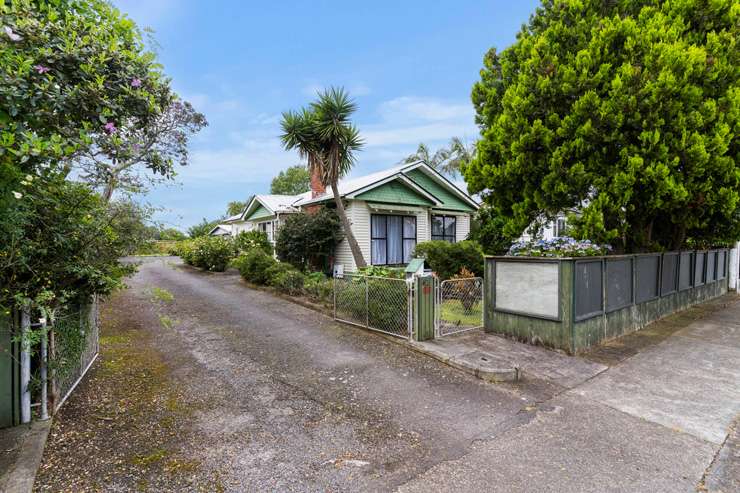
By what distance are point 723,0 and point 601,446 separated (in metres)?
8.04

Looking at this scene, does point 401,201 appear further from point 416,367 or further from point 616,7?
point 416,367

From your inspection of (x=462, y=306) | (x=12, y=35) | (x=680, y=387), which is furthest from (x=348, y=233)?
(x=12, y=35)

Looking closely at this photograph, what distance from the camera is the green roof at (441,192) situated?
57.6ft

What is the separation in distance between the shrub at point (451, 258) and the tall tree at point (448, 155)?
18.0 m

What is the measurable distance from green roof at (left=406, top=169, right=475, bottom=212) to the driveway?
12302mm

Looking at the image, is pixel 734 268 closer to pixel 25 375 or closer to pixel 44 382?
pixel 44 382

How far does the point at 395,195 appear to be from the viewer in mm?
15320

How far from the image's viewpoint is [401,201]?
15297 millimetres

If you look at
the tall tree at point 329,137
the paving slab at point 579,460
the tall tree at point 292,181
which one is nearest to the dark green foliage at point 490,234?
the tall tree at point 329,137

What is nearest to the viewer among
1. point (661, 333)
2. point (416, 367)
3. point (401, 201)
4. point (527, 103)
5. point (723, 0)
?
point (416, 367)

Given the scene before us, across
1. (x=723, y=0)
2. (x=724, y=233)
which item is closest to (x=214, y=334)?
(x=723, y=0)

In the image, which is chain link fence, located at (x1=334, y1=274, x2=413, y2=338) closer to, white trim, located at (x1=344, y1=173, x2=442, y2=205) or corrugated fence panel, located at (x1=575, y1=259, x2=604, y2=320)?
corrugated fence panel, located at (x1=575, y1=259, x2=604, y2=320)

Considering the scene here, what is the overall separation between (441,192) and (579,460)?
1570cm

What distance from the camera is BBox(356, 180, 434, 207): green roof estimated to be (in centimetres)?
1456
